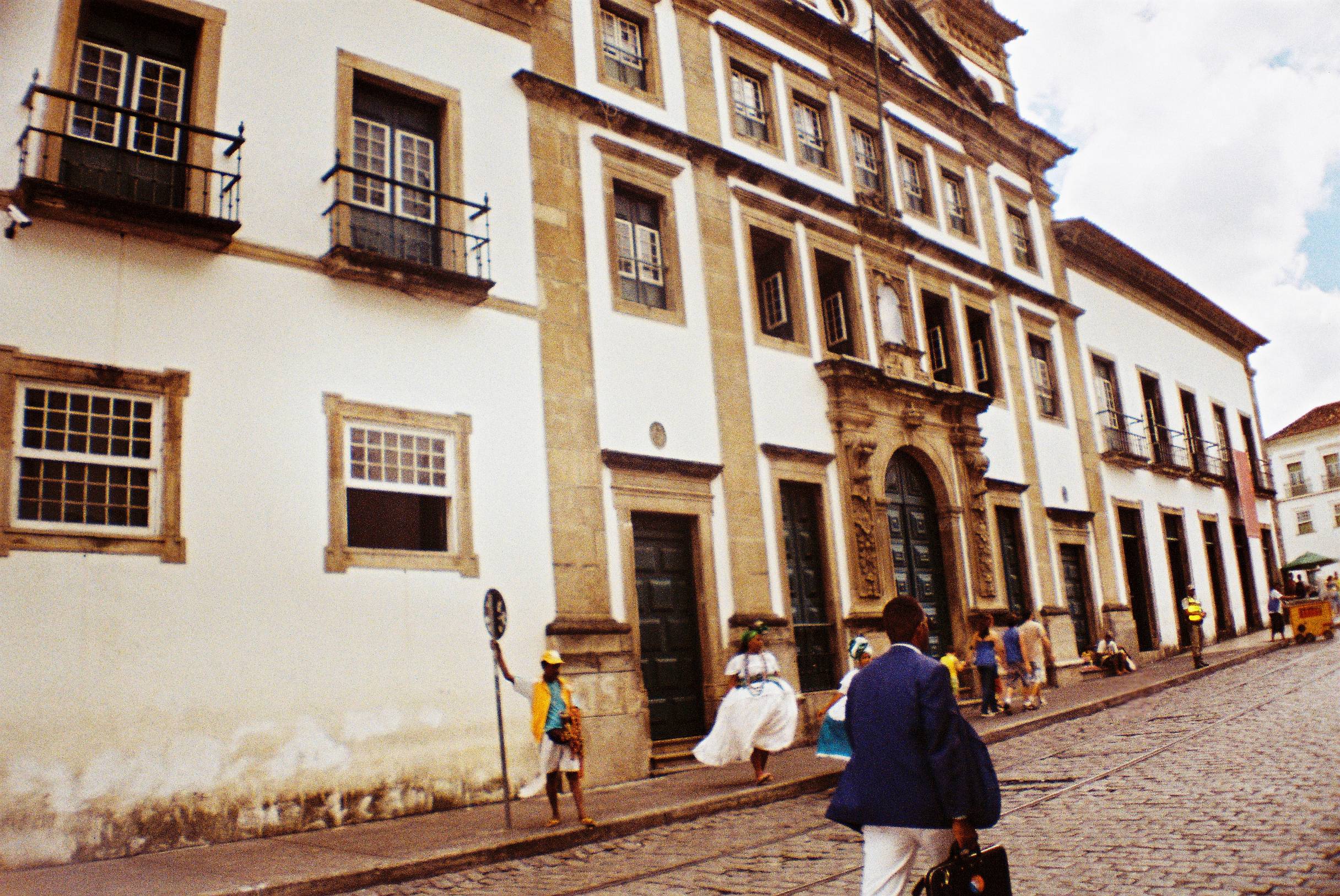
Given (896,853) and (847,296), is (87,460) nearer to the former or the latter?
(896,853)

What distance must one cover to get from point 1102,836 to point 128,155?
9844 millimetres

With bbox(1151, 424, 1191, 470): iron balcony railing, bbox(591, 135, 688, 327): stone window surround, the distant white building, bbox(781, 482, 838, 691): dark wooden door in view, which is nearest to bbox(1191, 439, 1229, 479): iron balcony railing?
bbox(1151, 424, 1191, 470): iron balcony railing

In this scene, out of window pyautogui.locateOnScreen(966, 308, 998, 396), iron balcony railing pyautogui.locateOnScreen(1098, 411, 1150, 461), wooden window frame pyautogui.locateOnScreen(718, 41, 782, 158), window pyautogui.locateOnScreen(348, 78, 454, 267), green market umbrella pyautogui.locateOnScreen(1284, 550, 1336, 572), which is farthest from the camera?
green market umbrella pyautogui.locateOnScreen(1284, 550, 1336, 572)

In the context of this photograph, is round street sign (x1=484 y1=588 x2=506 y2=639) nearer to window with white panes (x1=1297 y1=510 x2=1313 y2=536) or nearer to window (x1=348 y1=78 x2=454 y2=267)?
window (x1=348 y1=78 x2=454 y2=267)

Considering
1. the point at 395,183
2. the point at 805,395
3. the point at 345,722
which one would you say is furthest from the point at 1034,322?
the point at 345,722

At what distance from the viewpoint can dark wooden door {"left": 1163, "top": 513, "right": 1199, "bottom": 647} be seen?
25.0 metres

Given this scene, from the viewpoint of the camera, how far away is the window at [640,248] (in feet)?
46.4

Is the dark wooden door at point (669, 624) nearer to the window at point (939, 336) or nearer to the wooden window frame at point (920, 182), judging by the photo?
the window at point (939, 336)

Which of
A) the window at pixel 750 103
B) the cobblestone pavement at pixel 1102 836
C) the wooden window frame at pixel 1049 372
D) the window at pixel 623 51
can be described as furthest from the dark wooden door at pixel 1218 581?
the window at pixel 623 51

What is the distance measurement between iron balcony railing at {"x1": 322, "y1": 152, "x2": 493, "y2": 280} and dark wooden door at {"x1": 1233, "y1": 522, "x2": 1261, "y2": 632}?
80.7 ft

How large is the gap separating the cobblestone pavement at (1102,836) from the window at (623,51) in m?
9.88

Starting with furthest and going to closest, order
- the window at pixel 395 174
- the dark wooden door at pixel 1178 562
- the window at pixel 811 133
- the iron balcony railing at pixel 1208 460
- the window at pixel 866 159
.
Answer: the iron balcony railing at pixel 1208 460 < the dark wooden door at pixel 1178 562 < the window at pixel 866 159 < the window at pixel 811 133 < the window at pixel 395 174

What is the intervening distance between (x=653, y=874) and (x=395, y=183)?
738 cm

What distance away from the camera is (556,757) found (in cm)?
877
